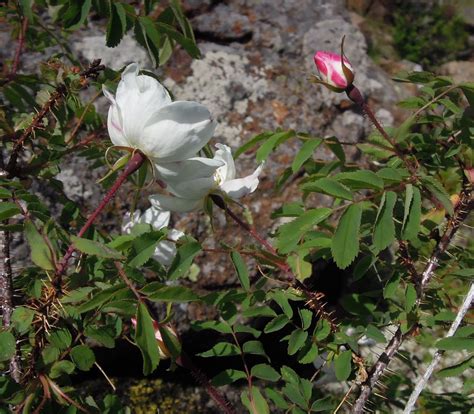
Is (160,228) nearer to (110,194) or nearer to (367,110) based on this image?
(110,194)

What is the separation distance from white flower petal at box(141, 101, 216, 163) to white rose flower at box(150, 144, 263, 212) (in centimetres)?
3

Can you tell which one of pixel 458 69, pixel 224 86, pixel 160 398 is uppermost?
pixel 224 86

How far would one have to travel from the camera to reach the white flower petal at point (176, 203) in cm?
86

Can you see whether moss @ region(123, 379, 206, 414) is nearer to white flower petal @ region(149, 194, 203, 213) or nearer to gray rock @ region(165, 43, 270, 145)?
gray rock @ region(165, 43, 270, 145)

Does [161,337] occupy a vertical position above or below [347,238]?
below

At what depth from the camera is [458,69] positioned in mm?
3969

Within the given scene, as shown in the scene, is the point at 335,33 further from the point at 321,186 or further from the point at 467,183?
the point at 321,186

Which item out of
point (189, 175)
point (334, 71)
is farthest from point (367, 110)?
point (189, 175)

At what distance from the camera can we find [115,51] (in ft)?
6.08

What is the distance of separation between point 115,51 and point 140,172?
47.5 inches

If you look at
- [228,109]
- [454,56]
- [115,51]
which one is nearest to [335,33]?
[228,109]

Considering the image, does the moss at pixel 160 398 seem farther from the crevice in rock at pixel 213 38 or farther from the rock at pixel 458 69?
the rock at pixel 458 69

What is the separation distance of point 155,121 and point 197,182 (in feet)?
0.39

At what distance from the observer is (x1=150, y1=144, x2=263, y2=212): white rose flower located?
30.8 inches
